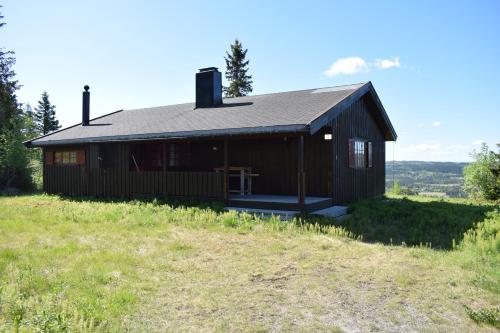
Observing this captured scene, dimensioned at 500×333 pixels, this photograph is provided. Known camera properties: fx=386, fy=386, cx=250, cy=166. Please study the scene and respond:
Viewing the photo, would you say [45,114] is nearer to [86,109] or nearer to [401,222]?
[86,109]

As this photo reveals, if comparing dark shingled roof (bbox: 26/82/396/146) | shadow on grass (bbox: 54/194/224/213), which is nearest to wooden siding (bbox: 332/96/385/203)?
dark shingled roof (bbox: 26/82/396/146)

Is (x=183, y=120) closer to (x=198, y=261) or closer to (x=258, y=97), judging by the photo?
(x=258, y=97)

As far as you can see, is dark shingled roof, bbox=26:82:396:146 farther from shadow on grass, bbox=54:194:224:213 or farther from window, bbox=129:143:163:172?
shadow on grass, bbox=54:194:224:213

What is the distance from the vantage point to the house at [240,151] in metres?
11.0

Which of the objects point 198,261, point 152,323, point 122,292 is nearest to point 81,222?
point 198,261

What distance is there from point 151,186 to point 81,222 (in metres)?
3.80

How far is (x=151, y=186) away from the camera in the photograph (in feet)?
43.3

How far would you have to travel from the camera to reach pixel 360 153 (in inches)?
536

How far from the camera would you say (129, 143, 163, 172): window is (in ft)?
49.4

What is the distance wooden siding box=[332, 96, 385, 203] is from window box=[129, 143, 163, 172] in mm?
7004

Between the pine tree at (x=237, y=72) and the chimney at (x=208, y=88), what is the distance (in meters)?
19.3

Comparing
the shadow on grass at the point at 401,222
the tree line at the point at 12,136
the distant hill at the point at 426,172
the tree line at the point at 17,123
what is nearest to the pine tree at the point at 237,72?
the tree line at the point at 17,123

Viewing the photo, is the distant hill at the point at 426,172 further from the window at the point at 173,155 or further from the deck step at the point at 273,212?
the deck step at the point at 273,212

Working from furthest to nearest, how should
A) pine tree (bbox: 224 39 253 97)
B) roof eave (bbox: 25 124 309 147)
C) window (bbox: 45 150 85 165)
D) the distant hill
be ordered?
the distant hill, pine tree (bbox: 224 39 253 97), window (bbox: 45 150 85 165), roof eave (bbox: 25 124 309 147)
